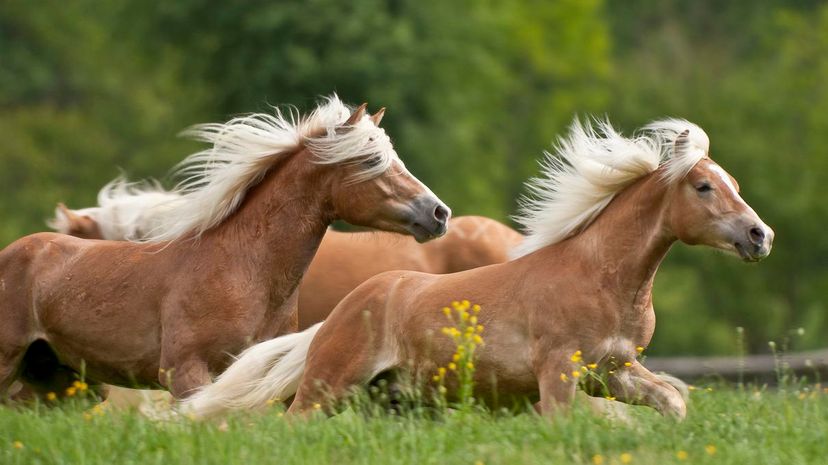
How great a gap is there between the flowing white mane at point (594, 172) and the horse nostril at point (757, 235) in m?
0.46

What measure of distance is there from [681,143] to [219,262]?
8.47ft

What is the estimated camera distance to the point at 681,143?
826 cm

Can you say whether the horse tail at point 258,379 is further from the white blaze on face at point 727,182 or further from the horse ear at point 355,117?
the white blaze on face at point 727,182

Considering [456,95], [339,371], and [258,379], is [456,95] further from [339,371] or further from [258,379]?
[339,371]

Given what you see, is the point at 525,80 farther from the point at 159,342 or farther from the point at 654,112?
the point at 159,342

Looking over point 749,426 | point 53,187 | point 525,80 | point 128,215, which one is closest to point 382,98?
point 53,187

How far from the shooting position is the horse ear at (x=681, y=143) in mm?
8227

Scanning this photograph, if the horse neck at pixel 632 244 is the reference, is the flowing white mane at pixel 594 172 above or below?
above

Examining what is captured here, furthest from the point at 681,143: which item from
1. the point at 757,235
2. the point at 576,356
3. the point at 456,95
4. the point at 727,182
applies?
the point at 456,95

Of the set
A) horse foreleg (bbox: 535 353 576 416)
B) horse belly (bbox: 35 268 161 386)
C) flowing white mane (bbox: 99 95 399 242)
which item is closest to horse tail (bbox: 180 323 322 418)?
horse belly (bbox: 35 268 161 386)

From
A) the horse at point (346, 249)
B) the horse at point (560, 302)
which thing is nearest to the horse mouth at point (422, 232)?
the horse at point (560, 302)

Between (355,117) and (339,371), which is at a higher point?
(355,117)

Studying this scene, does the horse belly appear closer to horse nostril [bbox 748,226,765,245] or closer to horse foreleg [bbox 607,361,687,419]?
horse foreleg [bbox 607,361,687,419]

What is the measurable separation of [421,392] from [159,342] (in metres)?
1.57
